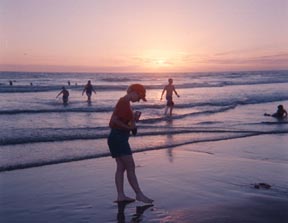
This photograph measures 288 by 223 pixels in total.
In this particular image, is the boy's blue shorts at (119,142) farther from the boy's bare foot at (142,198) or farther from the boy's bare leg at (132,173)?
the boy's bare foot at (142,198)

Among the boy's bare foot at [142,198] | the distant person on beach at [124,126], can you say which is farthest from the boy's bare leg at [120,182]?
the boy's bare foot at [142,198]

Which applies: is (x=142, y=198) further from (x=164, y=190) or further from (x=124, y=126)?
(x=124, y=126)

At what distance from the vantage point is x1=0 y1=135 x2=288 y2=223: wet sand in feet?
19.9

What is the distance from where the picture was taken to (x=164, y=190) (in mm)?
7383

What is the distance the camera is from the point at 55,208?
21.1ft

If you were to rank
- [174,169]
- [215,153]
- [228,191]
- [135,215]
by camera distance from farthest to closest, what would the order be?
1. [215,153]
2. [174,169]
3. [228,191]
4. [135,215]

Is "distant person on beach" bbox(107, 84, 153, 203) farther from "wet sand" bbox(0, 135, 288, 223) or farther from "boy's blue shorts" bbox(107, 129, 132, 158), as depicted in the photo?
"wet sand" bbox(0, 135, 288, 223)

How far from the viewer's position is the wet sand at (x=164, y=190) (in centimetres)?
605

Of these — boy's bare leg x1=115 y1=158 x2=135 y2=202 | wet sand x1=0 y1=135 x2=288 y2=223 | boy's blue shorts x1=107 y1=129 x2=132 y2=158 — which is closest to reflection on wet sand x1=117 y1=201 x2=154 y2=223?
wet sand x1=0 y1=135 x2=288 y2=223

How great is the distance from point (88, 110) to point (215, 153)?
579 inches

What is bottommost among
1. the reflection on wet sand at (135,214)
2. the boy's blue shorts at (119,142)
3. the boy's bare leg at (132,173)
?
the reflection on wet sand at (135,214)

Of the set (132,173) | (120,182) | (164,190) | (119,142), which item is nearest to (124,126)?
(119,142)

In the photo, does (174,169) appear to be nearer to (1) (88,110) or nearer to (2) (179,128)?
(2) (179,128)

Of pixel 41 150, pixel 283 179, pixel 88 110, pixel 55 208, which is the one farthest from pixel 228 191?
pixel 88 110
